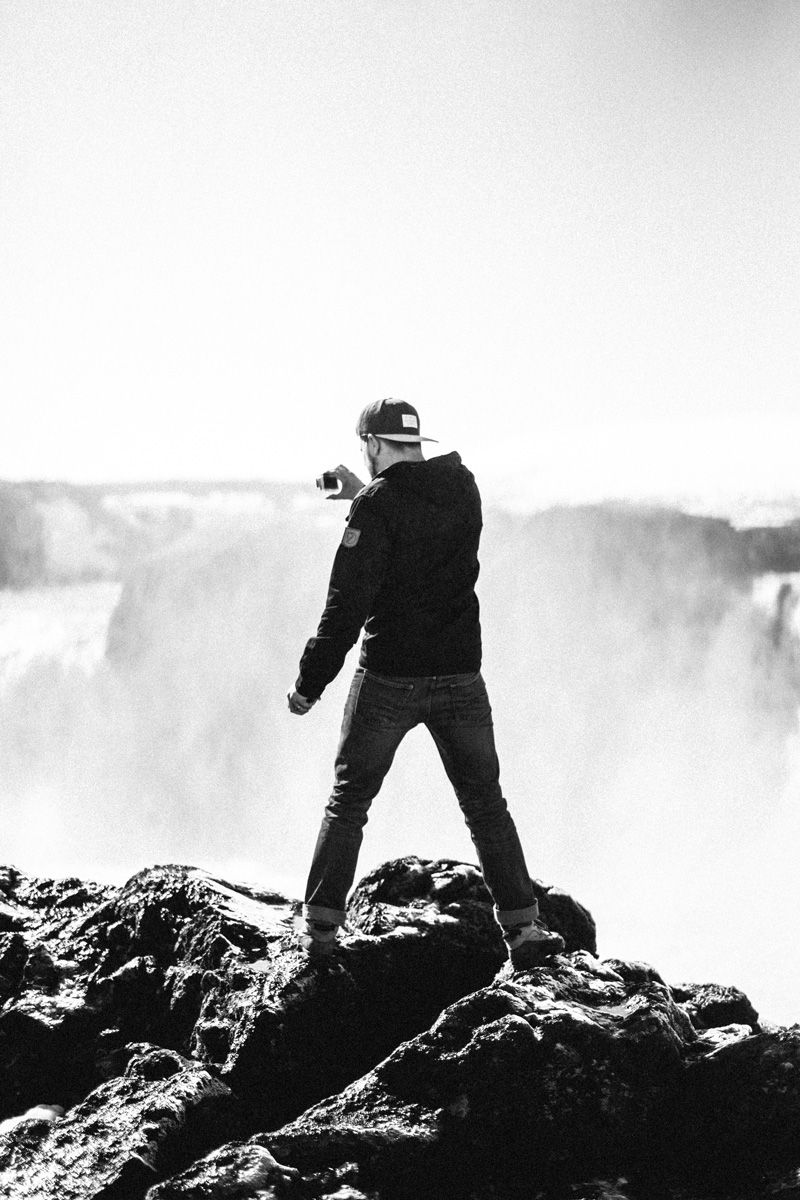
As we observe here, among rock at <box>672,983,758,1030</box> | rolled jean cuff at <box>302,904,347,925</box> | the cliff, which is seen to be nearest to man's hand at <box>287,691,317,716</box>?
rolled jean cuff at <box>302,904,347,925</box>

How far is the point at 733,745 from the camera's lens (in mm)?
13938

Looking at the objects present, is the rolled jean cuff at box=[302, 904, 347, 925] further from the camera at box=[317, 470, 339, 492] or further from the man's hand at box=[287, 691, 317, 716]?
the camera at box=[317, 470, 339, 492]

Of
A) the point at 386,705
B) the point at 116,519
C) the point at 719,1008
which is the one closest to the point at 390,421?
the point at 386,705

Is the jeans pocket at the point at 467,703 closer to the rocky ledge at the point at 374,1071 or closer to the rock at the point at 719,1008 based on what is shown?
the rocky ledge at the point at 374,1071

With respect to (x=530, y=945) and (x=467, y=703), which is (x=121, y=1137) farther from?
(x=467, y=703)

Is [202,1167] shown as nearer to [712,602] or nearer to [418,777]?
[712,602]

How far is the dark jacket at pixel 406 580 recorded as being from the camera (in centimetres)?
452

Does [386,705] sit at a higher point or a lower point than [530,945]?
higher

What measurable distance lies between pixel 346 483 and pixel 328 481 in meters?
0.08

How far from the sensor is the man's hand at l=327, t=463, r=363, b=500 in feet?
16.5

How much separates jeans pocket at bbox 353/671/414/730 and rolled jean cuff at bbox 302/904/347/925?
2.32 ft

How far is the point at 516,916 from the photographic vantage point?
4.74 meters

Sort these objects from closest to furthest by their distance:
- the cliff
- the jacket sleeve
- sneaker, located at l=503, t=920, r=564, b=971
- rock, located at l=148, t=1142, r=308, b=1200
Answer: rock, located at l=148, t=1142, r=308, b=1200 < the jacket sleeve < sneaker, located at l=503, t=920, r=564, b=971 < the cliff

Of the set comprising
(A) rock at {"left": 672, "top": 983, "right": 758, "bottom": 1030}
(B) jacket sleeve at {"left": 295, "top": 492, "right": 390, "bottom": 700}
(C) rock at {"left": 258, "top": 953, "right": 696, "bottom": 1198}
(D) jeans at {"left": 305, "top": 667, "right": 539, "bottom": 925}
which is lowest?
(A) rock at {"left": 672, "top": 983, "right": 758, "bottom": 1030}
